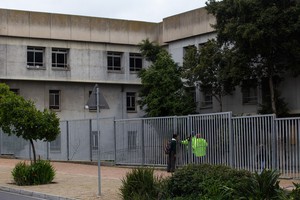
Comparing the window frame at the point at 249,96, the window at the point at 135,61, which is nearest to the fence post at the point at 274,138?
the window frame at the point at 249,96

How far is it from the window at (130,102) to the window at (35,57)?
831 centimetres

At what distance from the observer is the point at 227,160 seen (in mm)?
20422

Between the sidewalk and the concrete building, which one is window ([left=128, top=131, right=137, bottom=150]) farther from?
the concrete building

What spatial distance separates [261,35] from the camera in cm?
2500

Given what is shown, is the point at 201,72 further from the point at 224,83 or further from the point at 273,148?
the point at 273,148


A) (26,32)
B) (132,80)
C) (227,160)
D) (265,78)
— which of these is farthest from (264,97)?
(26,32)

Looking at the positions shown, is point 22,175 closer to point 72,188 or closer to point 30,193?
point 30,193

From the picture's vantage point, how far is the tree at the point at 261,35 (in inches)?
994

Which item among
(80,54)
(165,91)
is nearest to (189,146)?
(165,91)

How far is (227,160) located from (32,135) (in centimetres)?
757

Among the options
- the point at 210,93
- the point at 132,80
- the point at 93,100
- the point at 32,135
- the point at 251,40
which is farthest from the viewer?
the point at 132,80

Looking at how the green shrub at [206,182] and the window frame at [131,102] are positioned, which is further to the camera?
the window frame at [131,102]

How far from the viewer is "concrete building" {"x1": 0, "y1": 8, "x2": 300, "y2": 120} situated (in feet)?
128

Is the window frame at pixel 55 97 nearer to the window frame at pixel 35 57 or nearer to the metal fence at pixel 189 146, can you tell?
the window frame at pixel 35 57
